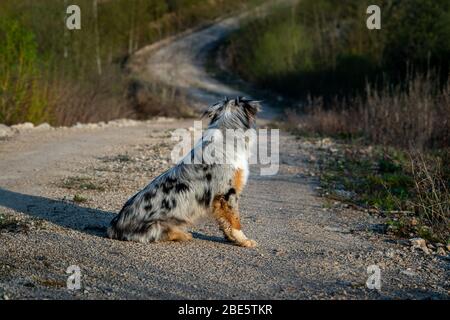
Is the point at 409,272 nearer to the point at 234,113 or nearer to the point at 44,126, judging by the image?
the point at 234,113

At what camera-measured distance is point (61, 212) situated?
9.41 meters

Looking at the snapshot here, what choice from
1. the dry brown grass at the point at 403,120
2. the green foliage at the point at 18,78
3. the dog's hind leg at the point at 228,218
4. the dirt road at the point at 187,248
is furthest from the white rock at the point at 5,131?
the dog's hind leg at the point at 228,218

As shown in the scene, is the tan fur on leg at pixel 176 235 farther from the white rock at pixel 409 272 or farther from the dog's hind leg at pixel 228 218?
the white rock at pixel 409 272

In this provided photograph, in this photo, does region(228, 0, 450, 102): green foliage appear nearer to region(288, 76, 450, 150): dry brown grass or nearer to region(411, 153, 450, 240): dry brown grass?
region(288, 76, 450, 150): dry brown grass

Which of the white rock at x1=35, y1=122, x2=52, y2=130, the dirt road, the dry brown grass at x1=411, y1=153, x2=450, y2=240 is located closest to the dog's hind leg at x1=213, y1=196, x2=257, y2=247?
the dirt road

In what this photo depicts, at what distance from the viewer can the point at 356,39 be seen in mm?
37531

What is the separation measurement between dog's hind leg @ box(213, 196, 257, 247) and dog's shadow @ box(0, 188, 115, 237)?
1.45 metres

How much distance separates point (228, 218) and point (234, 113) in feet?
4.20

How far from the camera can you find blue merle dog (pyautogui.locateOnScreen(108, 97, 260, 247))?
7961 millimetres

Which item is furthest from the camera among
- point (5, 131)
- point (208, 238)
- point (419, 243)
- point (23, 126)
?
point (23, 126)

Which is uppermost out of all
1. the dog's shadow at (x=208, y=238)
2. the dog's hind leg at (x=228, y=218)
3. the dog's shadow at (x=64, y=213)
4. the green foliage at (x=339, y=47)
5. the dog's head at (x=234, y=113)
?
the green foliage at (x=339, y=47)

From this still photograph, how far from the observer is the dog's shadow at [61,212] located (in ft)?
28.6

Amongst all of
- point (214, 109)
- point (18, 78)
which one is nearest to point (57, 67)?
point (18, 78)

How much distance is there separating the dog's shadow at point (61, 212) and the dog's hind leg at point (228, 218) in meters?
1.45
